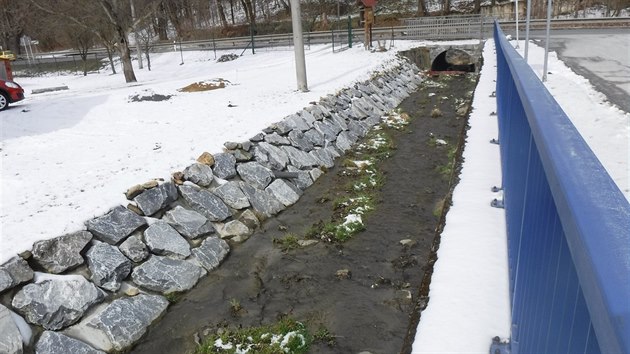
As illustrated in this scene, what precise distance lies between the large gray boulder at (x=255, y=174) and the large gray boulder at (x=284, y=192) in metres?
0.12

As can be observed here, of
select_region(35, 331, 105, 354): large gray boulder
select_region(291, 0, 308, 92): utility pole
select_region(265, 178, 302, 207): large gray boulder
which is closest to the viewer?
select_region(35, 331, 105, 354): large gray boulder

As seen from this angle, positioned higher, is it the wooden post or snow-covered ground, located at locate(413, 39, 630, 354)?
the wooden post

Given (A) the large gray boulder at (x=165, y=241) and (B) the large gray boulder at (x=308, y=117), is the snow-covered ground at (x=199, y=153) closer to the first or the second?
(B) the large gray boulder at (x=308, y=117)

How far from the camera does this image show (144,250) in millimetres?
5836


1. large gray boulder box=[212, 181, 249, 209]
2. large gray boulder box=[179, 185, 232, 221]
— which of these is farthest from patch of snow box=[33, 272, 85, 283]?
large gray boulder box=[212, 181, 249, 209]

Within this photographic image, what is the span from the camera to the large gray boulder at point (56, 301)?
467 cm

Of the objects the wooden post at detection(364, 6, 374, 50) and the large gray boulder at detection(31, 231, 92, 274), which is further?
the wooden post at detection(364, 6, 374, 50)

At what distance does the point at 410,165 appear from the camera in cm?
953

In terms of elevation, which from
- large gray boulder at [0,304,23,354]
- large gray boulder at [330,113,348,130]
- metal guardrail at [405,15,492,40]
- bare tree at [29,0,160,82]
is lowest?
large gray boulder at [0,304,23,354]

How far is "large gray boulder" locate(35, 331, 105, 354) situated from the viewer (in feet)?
14.7

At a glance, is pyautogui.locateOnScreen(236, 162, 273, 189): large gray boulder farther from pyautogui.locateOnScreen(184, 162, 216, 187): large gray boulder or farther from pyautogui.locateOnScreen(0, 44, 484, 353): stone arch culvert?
pyautogui.locateOnScreen(184, 162, 216, 187): large gray boulder

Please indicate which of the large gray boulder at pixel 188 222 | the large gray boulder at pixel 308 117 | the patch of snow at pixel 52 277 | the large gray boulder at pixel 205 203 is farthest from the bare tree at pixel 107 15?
the patch of snow at pixel 52 277

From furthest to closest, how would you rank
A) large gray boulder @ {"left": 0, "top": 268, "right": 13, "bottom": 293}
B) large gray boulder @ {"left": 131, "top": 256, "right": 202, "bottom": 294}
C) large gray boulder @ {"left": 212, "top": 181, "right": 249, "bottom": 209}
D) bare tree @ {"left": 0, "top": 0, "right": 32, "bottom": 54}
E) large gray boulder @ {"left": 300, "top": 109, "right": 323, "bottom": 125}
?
bare tree @ {"left": 0, "top": 0, "right": 32, "bottom": 54} → large gray boulder @ {"left": 300, "top": 109, "right": 323, "bottom": 125} → large gray boulder @ {"left": 212, "top": 181, "right": 249, "bottom": 209} → large gray boulder @ {"left": 131, "top": 256, "right": 202, "bottom": 294} → large gray boulder @ {"left": 0, "top": 268, "right": 13, "bottom": 293}

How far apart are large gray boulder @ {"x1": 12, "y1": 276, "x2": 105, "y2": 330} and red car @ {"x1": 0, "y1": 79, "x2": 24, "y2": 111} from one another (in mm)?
9522
